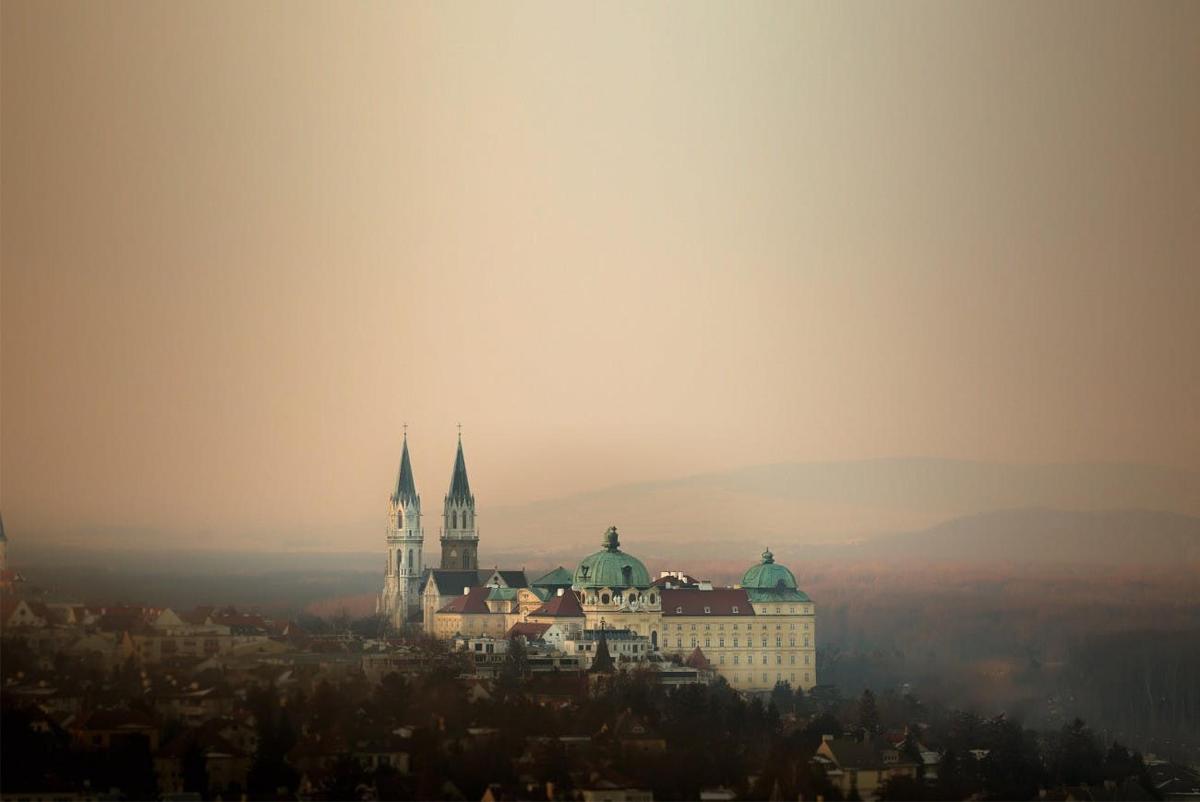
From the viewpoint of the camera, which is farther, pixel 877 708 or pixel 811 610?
pixel 811 610

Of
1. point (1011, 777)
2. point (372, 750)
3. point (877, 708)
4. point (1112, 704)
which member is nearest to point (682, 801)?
point (372, 750)

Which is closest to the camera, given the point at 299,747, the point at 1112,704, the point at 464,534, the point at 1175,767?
the point at 299,747

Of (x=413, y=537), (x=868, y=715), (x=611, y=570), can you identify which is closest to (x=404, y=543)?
(x=413, y=537)

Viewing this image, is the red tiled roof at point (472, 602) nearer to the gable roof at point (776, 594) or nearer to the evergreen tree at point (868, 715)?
the gable roof at point (776, 594)

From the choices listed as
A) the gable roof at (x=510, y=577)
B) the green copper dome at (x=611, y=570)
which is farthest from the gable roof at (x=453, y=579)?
the green copper dome at (x=611, y=570)

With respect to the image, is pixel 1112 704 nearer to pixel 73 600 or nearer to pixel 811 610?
pixel 811 610

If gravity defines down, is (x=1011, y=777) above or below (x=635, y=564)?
below

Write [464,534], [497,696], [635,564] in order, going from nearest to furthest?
[497,696], [635,564], [464,534]
